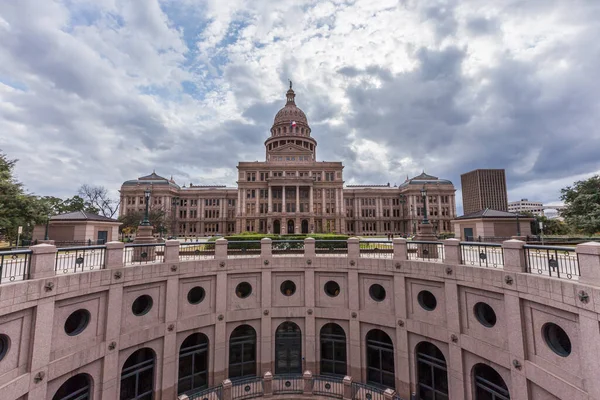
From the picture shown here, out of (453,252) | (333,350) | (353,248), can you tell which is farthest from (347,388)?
(453,252)

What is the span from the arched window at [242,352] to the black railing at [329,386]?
148 inches

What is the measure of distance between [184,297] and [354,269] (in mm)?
9703

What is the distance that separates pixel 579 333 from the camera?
27.2 feet

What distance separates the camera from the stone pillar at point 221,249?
15.8m

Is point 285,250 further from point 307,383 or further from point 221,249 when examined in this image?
point 307,383

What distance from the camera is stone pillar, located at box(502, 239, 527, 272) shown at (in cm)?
1041

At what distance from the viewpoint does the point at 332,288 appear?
16.8 metres

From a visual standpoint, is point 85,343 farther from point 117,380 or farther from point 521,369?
point 521,369

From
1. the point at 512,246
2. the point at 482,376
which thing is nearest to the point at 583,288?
the point at 512,246

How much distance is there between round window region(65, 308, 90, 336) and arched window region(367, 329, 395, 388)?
14.2 metres

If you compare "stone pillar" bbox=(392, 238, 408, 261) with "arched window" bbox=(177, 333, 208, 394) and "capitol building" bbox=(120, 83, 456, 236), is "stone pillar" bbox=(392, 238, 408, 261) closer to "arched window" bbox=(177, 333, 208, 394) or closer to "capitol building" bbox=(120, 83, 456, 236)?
"arched window" bbox=(177, 333, 208, 394)

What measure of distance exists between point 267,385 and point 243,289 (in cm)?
526

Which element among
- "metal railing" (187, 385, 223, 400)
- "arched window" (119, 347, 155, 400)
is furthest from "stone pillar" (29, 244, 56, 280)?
"metal railing" (187, 385, 223, 400)

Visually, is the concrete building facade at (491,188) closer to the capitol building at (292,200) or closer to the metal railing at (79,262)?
the capitol building at (292,200)
